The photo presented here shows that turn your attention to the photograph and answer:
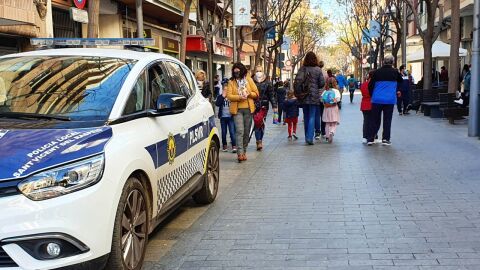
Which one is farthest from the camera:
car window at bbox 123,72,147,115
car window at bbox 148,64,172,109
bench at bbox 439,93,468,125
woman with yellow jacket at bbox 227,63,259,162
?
bench at bbox 439,93,468,125

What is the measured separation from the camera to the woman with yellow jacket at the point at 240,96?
9945mm

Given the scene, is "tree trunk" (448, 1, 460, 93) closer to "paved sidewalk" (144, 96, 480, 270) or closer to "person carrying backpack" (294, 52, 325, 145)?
"person carrying backpack" (294, 52, 325, 145)

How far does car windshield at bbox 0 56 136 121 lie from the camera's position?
4.33 m

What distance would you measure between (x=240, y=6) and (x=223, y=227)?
17115 mm

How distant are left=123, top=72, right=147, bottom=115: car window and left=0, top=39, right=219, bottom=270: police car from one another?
0.03ft

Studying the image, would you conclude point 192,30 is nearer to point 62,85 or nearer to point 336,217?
Result: point 336,217

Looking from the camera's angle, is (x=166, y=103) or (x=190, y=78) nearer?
(x=166, y=103)

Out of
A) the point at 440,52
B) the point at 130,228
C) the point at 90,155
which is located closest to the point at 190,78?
the point at 130,228

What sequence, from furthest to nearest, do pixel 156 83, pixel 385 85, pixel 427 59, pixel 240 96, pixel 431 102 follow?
1. pixel 427 59
2. pixel 431 102
3. pixel 385 85
4. pixel 240 96
5. pixel 156 83

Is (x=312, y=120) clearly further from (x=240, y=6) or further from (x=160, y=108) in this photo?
(x=240, y=6)

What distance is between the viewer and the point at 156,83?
17.6 feet

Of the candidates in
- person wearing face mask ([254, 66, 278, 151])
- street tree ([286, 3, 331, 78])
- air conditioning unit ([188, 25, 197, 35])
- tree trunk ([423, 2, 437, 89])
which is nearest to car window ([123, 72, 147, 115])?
person wearing face mask ([254, 66, 278, 151])

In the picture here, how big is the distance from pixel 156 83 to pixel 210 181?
1915 millimetres

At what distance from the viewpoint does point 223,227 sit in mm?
5766
